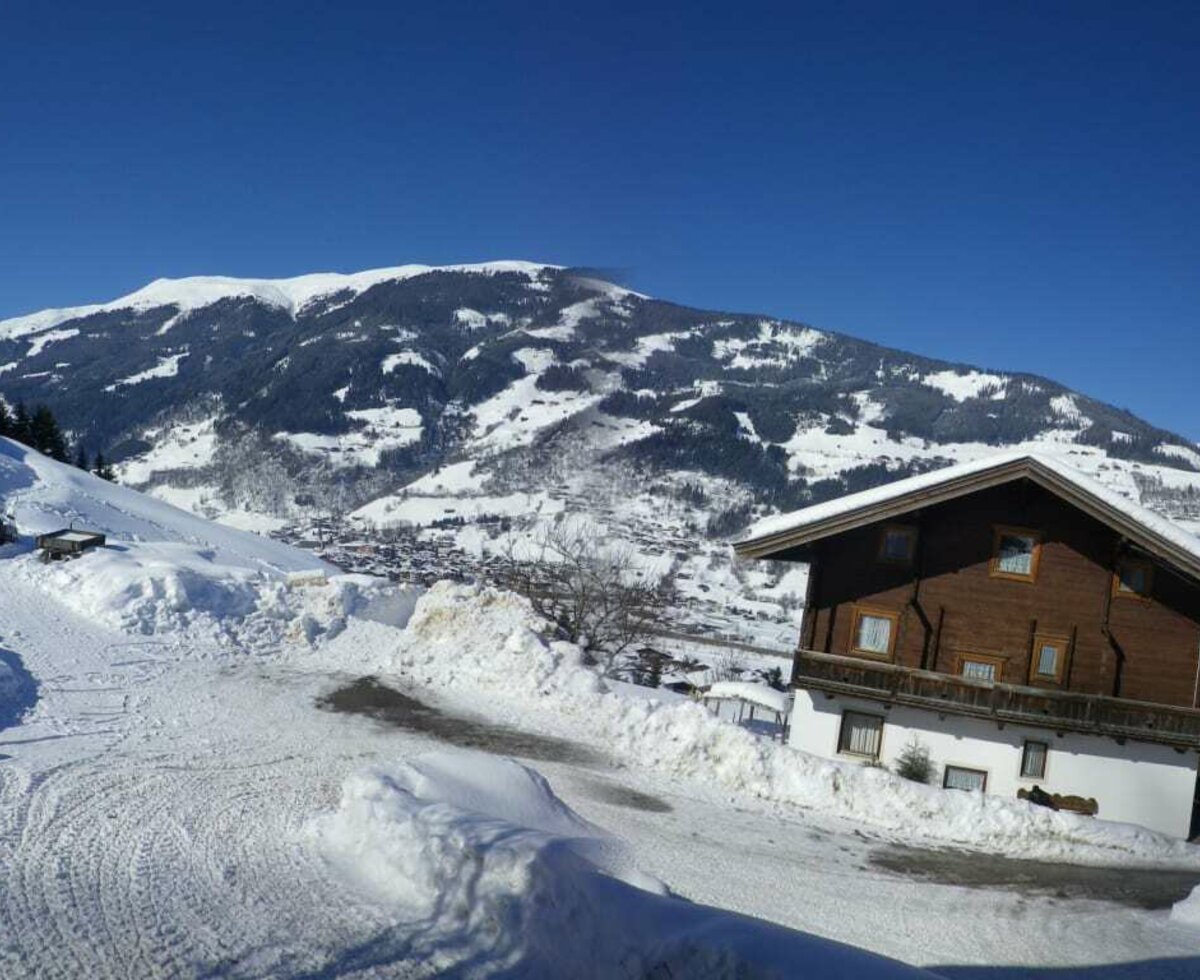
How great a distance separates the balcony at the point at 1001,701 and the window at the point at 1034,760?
61cm

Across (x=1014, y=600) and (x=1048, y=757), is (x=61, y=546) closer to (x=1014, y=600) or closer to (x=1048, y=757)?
→ (x=1014, y=600)

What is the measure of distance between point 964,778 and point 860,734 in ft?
7.96

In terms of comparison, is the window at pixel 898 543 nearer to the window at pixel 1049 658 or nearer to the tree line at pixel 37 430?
the window at pixel 1049 658

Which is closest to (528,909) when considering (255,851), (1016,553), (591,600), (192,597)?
(255,851)

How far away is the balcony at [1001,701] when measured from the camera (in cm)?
1861

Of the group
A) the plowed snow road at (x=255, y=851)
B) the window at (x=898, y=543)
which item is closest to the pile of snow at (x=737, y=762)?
the plowed snow road at (x=255, y=851)

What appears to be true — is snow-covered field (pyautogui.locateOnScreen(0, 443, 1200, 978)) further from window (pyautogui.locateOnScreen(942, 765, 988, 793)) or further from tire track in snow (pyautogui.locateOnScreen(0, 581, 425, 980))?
window (pyautogui.locateOnScreen(942, 765, 988, 793))

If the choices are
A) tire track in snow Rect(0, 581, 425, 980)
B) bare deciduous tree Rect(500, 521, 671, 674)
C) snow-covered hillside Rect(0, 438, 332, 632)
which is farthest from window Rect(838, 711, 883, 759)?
snow-covered hillside Rect(0, 438, 332, 632)

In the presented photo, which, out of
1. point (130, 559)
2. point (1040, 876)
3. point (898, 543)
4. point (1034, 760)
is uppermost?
point (898, 543)

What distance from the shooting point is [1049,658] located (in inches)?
792

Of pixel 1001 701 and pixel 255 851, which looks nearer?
pixel 255 851

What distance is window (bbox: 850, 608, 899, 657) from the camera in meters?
20.8

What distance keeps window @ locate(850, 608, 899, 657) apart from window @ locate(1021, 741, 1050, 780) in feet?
11.7

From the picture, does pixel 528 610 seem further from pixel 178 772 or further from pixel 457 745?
pixel 178 772
